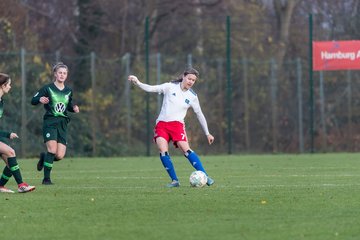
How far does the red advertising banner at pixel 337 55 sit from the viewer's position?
28.9 meters

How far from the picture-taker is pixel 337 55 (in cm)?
2902

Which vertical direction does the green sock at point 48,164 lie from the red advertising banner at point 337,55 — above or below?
below

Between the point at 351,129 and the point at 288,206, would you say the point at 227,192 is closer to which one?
the point at 288,206

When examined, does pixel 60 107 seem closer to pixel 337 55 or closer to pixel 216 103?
pixel 337 55

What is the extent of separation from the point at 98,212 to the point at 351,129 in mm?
19993

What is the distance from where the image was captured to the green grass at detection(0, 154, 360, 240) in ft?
34.2

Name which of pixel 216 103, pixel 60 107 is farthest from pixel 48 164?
pixel 216 103

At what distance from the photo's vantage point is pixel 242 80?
104 ft

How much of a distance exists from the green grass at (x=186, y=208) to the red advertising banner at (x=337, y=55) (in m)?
10.5

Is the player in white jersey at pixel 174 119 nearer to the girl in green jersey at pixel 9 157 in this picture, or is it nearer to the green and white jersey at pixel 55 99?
the green and white jersey at pixel 55 99

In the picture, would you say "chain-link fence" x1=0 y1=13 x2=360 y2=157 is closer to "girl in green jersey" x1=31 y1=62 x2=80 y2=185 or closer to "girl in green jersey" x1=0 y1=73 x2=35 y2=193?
"girl in green jersey" x1=31 y1=62 x2=80 y2=185

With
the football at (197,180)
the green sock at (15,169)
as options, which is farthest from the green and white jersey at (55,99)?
the football at (197,180)

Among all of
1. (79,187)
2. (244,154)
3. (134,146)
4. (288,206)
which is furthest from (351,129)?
(288,206)

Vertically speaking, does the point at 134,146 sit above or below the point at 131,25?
below
